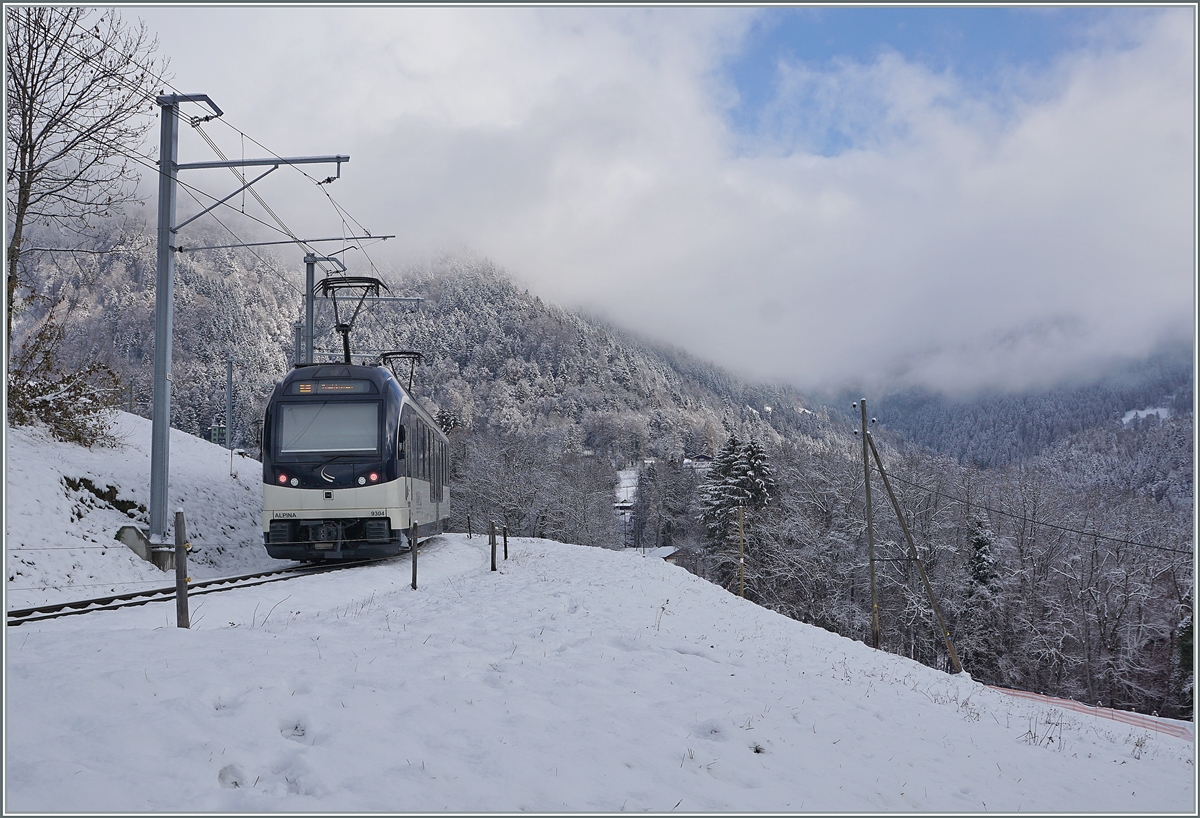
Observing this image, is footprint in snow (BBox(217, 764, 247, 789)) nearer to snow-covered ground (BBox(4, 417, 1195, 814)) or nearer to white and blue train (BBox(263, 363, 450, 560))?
snow-covered ground (BBox(4, 417, 1195, 814))

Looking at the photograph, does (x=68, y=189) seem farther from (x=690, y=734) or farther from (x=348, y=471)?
(x=690, y=734)

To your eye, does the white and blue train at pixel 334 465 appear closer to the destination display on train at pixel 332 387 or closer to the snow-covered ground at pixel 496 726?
the destination display on train at pixel 332 387

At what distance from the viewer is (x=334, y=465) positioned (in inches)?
542

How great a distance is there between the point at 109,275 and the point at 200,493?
209m

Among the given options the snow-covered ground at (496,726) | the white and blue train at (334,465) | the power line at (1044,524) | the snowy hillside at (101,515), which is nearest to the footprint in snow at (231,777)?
the snow-covered ground at (496,726)

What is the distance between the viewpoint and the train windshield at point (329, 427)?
1386 centimetres

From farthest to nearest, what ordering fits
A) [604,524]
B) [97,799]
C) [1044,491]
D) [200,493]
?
[604,524] < [1044,491] < [200,493] < [97,799]

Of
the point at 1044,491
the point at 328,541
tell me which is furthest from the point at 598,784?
the point at 1044,491

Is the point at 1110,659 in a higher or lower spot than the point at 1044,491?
lower

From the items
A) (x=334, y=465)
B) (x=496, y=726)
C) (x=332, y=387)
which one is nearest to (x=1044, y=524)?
(x=334, y=465)

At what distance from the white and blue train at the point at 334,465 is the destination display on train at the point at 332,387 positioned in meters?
0.02

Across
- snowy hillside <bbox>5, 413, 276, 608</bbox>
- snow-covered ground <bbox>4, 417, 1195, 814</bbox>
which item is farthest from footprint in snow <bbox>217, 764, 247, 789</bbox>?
snowy hillside <bbox>5, 413, 276, 608</bbox>

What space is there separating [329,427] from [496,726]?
10345 millimetres

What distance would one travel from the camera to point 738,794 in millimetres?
4492
